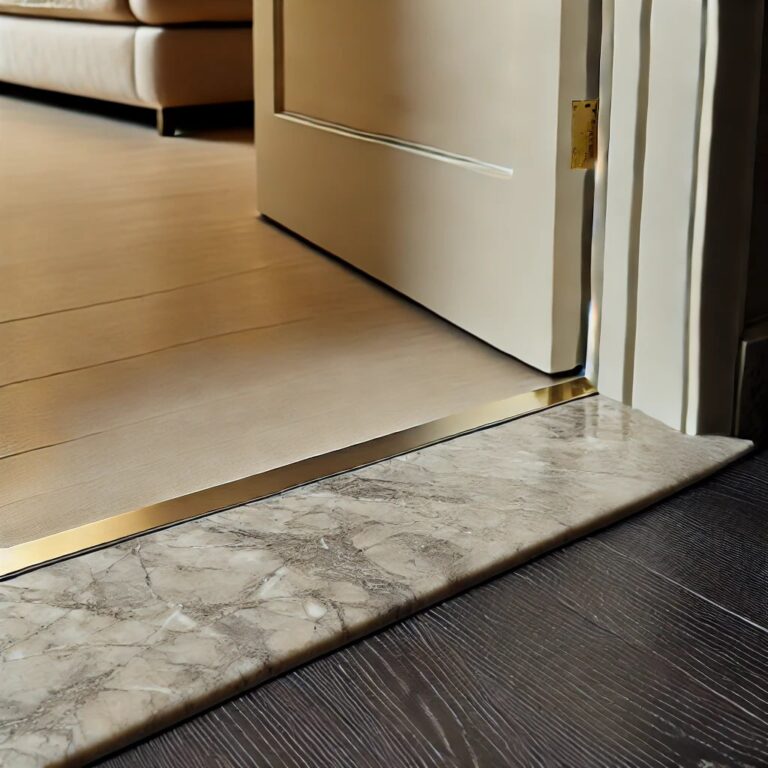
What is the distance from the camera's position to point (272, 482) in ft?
2.99

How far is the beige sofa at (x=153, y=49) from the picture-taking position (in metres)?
2.90

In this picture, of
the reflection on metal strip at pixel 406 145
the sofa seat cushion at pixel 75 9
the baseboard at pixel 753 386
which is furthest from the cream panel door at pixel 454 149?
the sofa seat cushion at pixel 75 9

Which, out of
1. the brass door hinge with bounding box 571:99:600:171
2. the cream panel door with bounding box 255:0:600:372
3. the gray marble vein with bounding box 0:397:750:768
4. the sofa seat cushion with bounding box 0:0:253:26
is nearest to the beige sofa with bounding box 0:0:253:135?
the sofa seat cushion with bounding box 0:0:253:26

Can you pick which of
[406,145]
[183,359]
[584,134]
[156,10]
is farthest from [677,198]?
[156,10]

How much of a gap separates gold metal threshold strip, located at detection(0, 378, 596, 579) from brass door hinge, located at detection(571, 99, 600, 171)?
248mm

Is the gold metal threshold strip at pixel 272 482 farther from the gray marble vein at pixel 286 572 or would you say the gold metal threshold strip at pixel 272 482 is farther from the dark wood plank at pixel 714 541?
the dark wood plank at pixel 714 541

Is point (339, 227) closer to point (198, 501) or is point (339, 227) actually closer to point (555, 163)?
point (555, 163)

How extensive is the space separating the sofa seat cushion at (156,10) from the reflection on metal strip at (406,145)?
1.37 m

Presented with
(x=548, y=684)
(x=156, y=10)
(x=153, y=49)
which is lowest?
(x=548, y=684)

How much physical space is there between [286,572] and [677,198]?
53 centimetres

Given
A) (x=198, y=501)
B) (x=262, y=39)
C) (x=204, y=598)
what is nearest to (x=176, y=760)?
(x=204, y=598)

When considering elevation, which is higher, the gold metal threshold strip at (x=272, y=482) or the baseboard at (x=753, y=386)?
the baseboard at (x=753, y=386)

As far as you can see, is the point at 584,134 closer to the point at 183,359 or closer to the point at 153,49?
the point at 183,359

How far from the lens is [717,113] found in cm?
92
